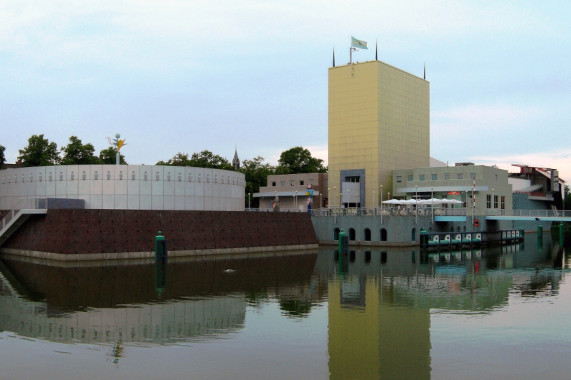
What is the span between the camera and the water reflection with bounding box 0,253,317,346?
2080 centimetres

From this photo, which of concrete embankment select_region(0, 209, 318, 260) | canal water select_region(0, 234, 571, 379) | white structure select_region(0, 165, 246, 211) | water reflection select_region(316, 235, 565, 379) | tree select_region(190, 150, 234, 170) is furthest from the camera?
tree select_region(190, 150, 234, 170)

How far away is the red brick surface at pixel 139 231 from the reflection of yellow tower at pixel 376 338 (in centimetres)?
2335

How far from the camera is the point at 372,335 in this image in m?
19.9

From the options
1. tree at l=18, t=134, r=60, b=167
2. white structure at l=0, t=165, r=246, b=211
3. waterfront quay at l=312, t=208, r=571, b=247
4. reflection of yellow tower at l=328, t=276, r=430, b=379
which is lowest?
reflection of yellow tower at l=328, t=276, r=430, b=379

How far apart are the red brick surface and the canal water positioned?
251 inches

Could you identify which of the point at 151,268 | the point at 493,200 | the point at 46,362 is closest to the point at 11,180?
the point at 151,268

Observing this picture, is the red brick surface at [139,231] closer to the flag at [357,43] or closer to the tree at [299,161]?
the flag at [357,43]

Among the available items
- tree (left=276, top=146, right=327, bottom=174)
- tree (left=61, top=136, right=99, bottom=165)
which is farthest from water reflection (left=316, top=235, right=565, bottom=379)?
tree (left=276, top=146, right=327, bottom=174)

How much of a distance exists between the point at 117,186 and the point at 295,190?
43.4m

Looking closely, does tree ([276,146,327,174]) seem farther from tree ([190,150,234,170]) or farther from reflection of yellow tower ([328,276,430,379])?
reflection of yellow tower ([328,276,430,379])

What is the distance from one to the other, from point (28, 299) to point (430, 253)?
38.7 metres

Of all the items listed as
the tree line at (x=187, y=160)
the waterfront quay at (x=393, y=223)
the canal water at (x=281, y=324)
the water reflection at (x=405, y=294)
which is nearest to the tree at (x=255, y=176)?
the tree line at (x=187, y=160)

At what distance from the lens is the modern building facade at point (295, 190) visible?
92438mm

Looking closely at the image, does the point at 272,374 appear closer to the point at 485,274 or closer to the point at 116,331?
the point at 116,331
